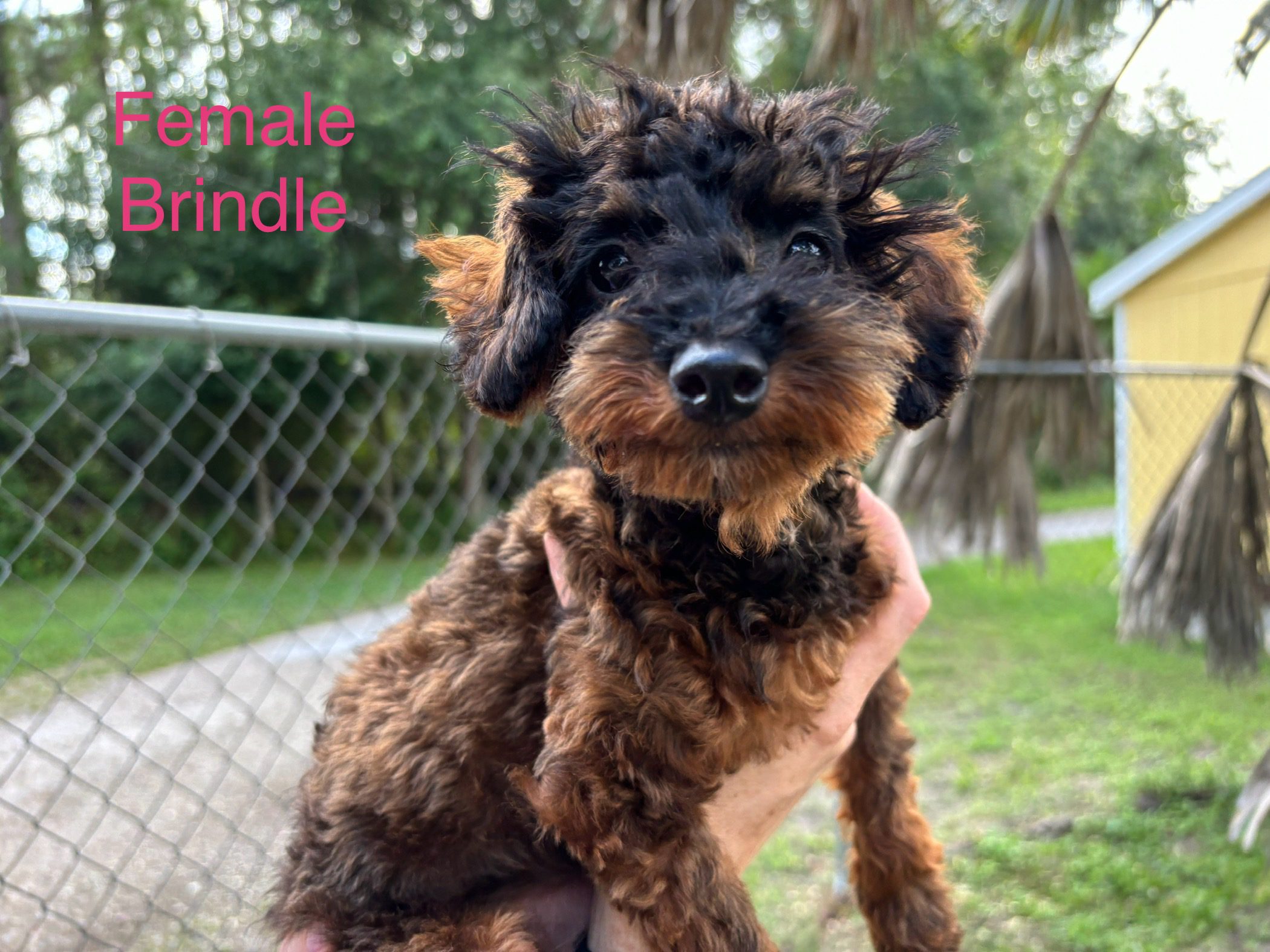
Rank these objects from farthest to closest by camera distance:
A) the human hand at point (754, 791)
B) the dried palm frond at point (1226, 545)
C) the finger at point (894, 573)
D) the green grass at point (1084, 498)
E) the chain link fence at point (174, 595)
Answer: the green grass at point (1084, 498)
the dried palm frond at point (1226, 545)
the chain link fence at point (174, 595)
the finger at point (894, 573)
the human hand at point (754, 791)

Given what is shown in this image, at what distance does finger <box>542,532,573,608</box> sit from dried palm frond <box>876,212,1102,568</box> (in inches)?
109

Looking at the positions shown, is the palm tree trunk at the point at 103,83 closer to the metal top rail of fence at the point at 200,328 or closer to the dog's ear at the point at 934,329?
the metal top rail of fence at the point at 200,328

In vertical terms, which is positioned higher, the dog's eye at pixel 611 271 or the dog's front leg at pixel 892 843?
the dog's eye at pixel 611 271

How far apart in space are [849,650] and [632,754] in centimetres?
64

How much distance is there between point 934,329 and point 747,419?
→ 2.59ft

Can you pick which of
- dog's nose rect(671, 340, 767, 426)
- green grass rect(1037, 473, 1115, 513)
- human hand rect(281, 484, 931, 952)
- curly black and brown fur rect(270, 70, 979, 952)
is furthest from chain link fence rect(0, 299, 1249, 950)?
green grass rect(1037, 473, 1115, 513)

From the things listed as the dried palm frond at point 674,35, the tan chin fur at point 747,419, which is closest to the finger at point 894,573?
the tan chin fur at point 747,419

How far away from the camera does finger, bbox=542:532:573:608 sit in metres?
2.08

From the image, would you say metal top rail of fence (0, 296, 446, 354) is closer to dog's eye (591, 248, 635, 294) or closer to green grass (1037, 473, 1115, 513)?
dog's eye (591, 248, 635, 294)

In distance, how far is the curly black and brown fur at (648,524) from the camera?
168cm

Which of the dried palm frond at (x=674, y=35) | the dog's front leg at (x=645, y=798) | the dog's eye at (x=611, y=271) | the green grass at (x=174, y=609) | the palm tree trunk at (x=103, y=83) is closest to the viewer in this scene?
the dog's front leg at (x=645, y=798)

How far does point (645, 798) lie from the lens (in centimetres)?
185

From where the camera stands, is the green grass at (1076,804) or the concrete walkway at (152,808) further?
the green grass at (1076,804)

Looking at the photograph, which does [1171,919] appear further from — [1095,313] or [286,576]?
[1095,313]
